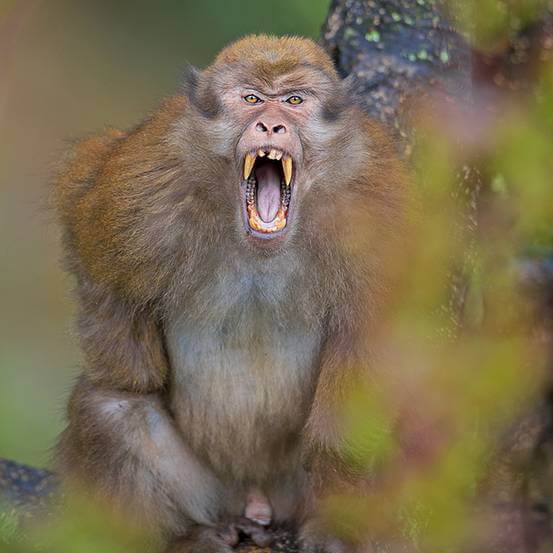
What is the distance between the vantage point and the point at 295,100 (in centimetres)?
534

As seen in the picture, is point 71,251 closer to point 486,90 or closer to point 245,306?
point 245,306

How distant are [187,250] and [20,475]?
203 cm

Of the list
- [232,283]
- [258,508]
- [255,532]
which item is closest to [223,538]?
[255,532]

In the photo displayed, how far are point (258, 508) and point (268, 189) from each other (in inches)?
61.7

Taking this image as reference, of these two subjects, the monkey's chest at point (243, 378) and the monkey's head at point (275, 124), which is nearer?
the monkey's head at point (275, 124)

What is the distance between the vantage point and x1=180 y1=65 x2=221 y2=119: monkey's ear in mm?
5383

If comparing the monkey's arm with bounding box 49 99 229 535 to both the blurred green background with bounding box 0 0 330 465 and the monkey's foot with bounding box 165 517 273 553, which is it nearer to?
the monkey's foot with bounding box 165 517 273 553

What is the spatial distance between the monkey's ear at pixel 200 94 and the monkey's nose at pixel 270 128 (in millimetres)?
366

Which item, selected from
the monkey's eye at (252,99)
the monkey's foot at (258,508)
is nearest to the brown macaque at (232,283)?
the monkey's eye at (252,99)

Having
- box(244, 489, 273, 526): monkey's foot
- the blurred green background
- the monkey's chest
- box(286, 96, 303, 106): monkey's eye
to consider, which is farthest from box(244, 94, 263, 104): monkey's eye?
the blurred green background

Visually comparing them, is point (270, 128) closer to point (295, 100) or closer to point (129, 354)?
point (295, 100)

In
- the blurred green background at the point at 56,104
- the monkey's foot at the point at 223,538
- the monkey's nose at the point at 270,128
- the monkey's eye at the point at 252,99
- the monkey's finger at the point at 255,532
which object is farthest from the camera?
the blurred green background at the point at 56,104

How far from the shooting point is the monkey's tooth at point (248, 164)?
5.05 meters

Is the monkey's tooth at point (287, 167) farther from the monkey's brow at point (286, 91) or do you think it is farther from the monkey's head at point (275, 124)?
the monkey's brow at point (286, 91)
